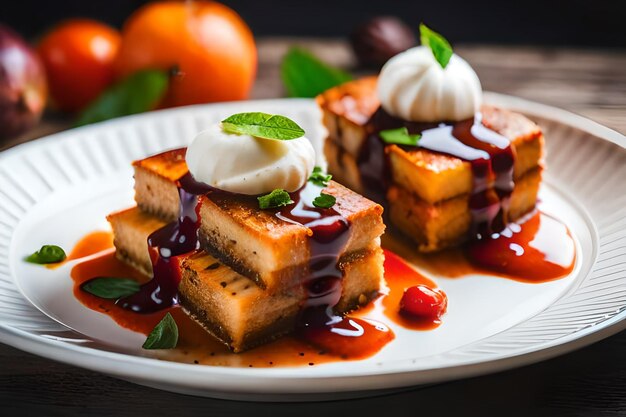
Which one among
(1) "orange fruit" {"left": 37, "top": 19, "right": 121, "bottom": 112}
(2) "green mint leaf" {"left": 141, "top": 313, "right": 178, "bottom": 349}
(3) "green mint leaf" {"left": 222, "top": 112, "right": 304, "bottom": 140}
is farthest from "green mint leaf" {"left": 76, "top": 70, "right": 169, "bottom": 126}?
(2) "green mint leaf" {"left": 141, "top": 313, "right": 178, "bottom": 349}

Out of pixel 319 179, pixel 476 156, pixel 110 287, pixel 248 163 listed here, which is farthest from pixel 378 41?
pixel 110 287

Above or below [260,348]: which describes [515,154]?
above

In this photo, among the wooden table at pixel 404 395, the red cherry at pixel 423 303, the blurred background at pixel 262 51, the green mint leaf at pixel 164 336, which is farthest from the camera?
the blurred background at pixel 262 51

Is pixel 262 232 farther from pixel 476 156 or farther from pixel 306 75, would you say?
Answer: pixel 306 75

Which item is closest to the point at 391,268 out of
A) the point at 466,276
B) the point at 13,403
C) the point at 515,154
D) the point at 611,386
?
the point at 466,276

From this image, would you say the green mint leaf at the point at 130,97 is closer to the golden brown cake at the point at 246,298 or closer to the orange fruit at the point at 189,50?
the orange fruit at the point at 189,50

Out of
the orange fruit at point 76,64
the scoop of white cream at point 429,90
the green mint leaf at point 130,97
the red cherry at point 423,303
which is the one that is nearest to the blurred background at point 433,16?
the orange fruit at point 76,64

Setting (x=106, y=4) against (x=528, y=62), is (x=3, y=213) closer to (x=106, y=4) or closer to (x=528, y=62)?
(x=106, y=4)
